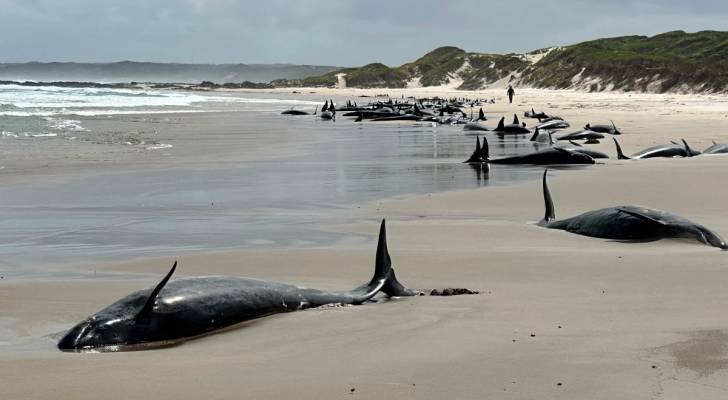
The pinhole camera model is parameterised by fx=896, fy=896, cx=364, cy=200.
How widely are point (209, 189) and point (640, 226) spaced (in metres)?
6.05

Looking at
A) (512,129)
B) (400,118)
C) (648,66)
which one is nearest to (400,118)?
(400,118)

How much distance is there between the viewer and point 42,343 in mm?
Result: 4473

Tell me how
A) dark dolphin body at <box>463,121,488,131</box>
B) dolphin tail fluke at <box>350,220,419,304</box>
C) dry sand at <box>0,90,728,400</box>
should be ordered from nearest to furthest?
dry sand at <box>0,90,728,400</box> < dolphin tail fluke at <box>350,220,419,304</box> < dark dolphin body at <box>463,121,488,131</box>

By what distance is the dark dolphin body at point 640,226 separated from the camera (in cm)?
697

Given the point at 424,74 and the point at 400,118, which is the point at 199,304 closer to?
the point at 400,118

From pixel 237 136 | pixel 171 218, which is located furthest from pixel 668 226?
pixel 237 136

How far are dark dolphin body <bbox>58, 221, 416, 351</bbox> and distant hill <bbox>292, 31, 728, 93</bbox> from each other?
45.4m

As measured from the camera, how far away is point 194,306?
4.77 meters

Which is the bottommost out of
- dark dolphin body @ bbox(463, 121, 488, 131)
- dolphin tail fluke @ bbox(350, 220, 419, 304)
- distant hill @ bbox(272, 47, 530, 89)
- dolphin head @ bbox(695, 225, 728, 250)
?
distant hill @ bbox(272, 47, 530, 89)

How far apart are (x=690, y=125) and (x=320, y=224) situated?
736 inches

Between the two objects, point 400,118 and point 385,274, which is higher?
point 385,274

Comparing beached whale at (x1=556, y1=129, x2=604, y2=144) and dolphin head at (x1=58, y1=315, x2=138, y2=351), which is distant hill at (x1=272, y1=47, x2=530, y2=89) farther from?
dolphin head at (x1=58, y1=315, x2=138, y2=351)

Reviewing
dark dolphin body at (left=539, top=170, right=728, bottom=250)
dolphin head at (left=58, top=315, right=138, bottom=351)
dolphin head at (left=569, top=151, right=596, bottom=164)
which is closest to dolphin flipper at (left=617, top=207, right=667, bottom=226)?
dark dolphin body at (left=539, top=170, right=728, bottom=250)

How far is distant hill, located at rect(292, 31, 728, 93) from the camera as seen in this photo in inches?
2120
